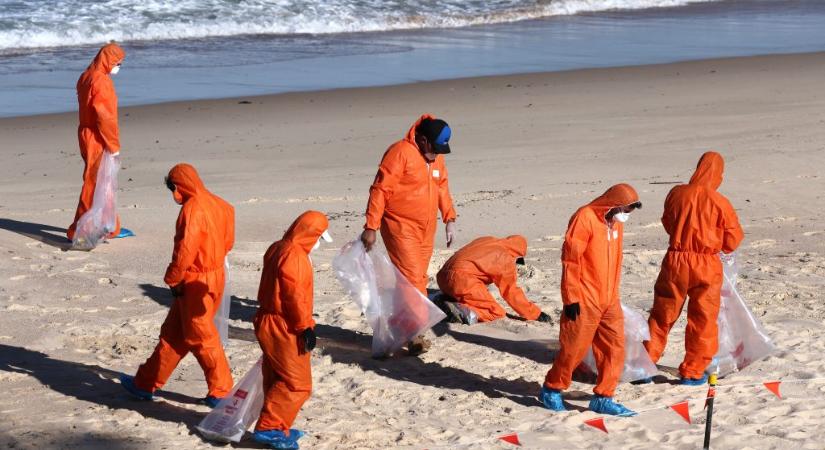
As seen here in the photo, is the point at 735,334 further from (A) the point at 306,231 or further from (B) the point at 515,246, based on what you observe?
(A) the point at 306,231

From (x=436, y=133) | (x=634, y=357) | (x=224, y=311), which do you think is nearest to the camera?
(x=224, y=311)

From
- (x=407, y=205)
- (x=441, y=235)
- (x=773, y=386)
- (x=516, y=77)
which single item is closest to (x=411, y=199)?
(x=407, y=205)

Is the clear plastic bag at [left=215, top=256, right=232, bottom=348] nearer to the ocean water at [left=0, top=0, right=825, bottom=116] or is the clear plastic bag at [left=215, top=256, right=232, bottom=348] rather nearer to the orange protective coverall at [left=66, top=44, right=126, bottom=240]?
the orange protective coverall at [left=66, top=44, right=126, bottom=240]

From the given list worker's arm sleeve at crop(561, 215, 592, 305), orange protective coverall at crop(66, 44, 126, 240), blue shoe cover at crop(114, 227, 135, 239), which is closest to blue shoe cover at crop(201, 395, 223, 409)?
worker's arm sleeve at crop(561, 215, 592, 305)

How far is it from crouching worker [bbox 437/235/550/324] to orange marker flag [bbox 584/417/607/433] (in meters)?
1.93

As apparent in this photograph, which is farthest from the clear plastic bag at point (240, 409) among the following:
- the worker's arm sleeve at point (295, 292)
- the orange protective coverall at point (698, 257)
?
the orange protective coverall at point (698, 257)

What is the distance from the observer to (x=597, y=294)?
760 cm

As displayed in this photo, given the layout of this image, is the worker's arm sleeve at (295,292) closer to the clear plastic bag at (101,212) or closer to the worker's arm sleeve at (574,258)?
the worker's arm sleeve at (574,258)

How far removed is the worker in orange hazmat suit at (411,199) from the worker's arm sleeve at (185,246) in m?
1.51

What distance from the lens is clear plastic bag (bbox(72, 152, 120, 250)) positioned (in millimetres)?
11102

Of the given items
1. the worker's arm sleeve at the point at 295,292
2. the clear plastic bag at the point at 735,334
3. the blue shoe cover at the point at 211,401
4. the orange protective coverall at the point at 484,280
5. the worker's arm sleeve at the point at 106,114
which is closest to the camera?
the worker's arm sleeve at the point at 295,292

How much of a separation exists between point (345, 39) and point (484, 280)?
1702cm

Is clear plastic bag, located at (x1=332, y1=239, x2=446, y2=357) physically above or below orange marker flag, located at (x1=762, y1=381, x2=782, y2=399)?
above

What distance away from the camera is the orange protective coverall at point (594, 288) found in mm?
7516
